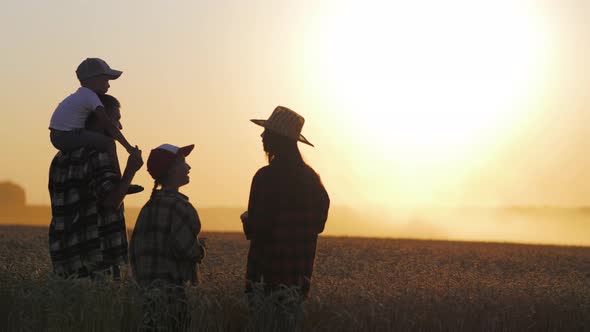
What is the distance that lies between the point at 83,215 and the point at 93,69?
1307 millimetres

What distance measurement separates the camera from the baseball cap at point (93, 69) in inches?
308

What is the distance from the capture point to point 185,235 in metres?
6.76

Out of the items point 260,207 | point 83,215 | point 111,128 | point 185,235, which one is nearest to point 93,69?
point 111,128

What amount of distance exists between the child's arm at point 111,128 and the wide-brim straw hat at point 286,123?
1406 mm

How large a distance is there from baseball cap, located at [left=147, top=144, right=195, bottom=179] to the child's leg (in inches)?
42.7

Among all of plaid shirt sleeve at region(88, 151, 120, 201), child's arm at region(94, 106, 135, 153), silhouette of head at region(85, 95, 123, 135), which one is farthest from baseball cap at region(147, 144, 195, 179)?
silhouette of head at region(85, 95, 123, 135)

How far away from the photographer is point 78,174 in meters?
7.84

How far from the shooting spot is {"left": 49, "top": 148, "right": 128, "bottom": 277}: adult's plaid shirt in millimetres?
7797

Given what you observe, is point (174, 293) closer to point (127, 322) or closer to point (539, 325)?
point (127, 322)

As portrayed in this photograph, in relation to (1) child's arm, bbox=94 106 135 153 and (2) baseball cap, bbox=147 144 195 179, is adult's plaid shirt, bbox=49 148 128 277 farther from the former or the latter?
(2) baseball cap, bbox=147 144 195 179

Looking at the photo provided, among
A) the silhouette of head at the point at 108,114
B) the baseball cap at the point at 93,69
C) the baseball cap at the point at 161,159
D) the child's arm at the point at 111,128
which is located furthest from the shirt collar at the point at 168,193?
the baseball cap at the point at 93,69

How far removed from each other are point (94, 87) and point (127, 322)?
231 centimetres

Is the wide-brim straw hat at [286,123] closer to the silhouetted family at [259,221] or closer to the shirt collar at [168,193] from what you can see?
the silhouetted family at [259,221]

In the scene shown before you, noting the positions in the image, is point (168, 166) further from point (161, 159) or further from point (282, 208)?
point (282, 208)
